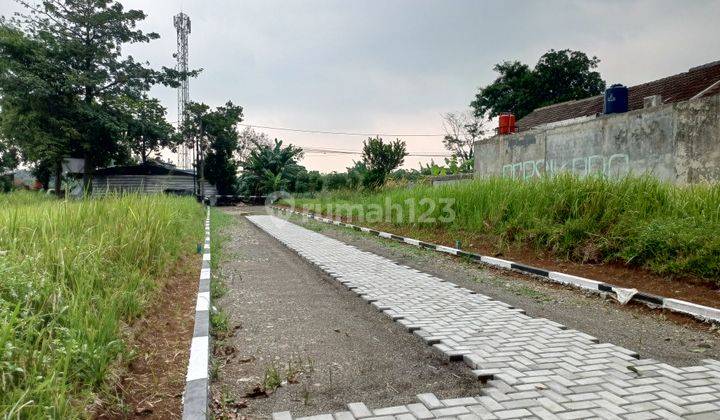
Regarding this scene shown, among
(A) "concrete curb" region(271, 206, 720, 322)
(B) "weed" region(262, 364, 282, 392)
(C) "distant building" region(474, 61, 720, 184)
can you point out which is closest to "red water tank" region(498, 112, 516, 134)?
(C) "distant building" region(474, 61, 720, 184)

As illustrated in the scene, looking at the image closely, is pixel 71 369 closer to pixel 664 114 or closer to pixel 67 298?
pixel 67 298

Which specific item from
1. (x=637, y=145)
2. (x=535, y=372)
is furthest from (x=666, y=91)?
(x=535, y=372)

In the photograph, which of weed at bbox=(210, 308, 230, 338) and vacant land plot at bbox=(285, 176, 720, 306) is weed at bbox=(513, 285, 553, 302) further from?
weed at bbox=(210, 308, 230, 338)

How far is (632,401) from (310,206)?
2162cm

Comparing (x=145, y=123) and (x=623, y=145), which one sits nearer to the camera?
(x=623, y=145)

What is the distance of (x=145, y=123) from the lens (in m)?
30.6

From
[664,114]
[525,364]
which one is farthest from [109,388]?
[664,114]

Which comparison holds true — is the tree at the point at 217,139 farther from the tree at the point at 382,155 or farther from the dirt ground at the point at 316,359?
the dirt ground at the point at 316,359

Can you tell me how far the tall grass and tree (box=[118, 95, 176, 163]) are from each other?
2743 cm

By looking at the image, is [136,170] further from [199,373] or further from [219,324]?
[199,373]

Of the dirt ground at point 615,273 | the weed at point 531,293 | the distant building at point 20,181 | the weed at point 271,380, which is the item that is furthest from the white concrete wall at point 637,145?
the distant building at point 20,181

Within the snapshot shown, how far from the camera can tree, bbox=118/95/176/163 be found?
2994cm

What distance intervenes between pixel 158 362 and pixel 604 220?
22.1 feet

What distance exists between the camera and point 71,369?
2406 millimetres
